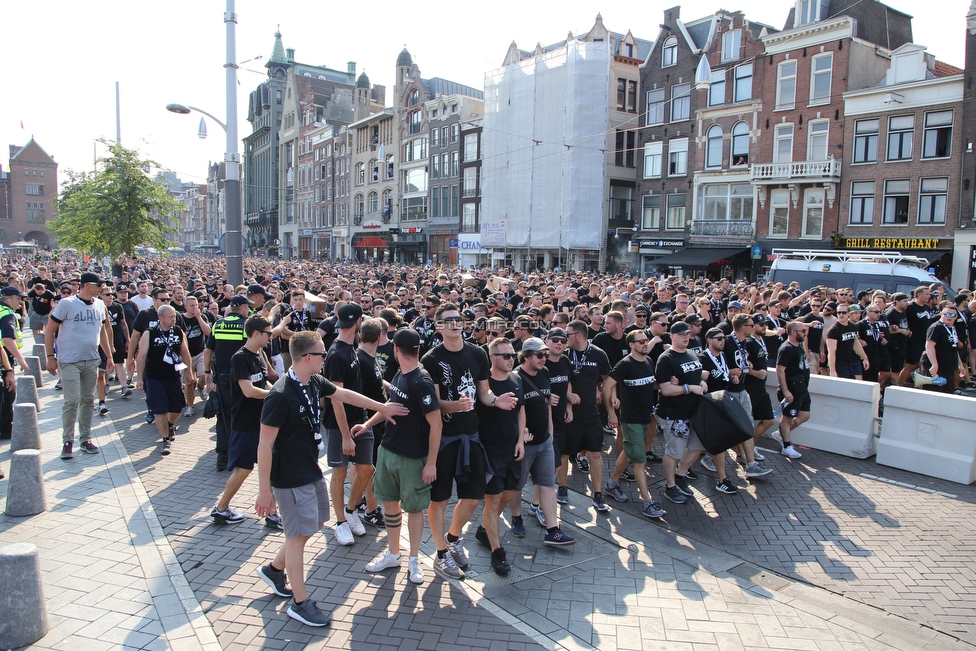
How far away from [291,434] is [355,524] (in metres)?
1.68

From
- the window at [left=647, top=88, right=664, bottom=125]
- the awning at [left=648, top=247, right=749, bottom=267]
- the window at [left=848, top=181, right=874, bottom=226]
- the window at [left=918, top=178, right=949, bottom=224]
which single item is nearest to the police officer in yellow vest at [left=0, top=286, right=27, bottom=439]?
the awning at [left=648, top=247, right=749, bottom=267]

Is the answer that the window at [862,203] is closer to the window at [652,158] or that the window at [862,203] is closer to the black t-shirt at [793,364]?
the window at [652,158]

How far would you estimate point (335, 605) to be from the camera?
4.22 metres

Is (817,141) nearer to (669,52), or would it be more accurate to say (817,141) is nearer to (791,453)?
(669,52)

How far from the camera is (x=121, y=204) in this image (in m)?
20.8

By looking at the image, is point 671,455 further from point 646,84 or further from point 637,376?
point 646,84

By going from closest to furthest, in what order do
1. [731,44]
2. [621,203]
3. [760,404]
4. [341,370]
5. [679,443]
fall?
[341,370] → [679,443] → [760,404] → [731,44] → [621,203]

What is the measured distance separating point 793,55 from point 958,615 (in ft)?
96.2

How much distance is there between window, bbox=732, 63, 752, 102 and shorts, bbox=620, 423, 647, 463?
28524mm

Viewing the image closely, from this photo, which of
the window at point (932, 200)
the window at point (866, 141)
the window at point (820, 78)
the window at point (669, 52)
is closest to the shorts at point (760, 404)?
the window at point (932, 200)

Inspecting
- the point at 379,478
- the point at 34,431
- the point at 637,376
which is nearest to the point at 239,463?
the point at 379,478

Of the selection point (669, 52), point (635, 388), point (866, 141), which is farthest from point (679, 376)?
point (669, 52)

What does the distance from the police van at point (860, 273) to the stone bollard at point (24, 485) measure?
16.9 meters

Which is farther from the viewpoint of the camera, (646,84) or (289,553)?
(646,84)
